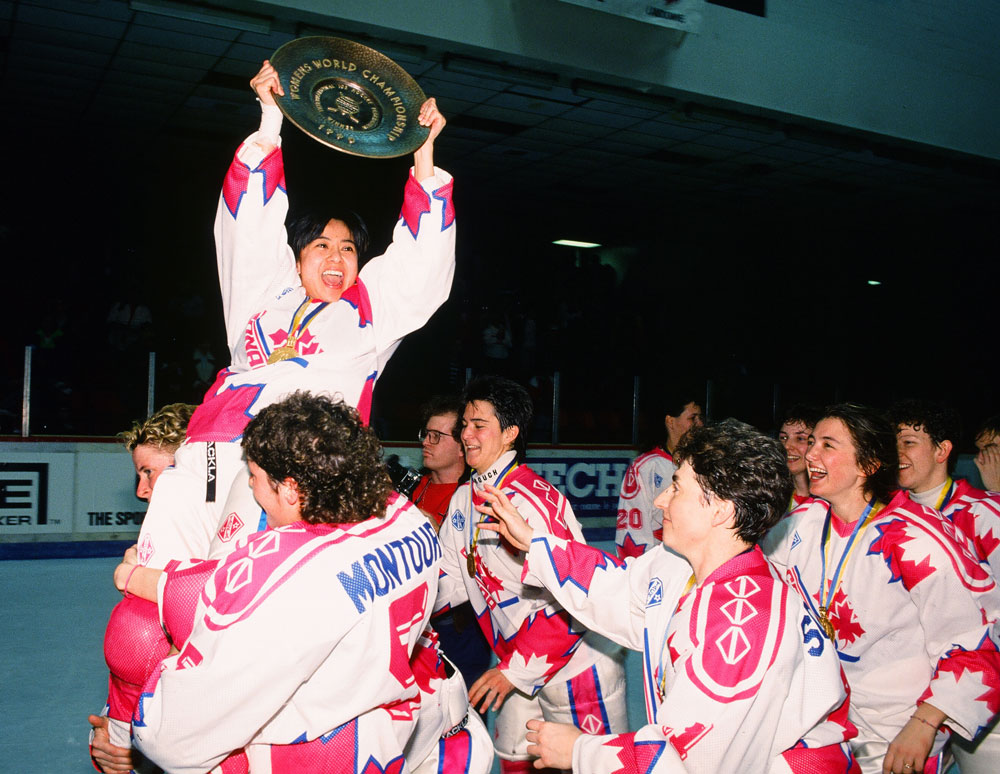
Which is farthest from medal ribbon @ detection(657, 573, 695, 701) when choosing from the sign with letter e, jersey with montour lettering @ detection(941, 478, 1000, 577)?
the sign with letter e

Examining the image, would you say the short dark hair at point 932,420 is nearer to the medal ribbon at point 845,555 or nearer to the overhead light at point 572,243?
the medal ribbon at point 845,555

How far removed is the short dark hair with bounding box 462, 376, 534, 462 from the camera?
3.57 metres

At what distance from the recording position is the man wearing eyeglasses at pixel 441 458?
4500mm

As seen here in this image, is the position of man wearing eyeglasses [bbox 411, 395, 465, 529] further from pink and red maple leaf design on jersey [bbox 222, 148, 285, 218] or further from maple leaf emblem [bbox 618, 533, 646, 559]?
pink and red maple leaf design on jersey [bbox 222, 148, 285, 218]

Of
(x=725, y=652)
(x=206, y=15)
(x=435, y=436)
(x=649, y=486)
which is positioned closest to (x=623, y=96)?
(x=206, y=15)

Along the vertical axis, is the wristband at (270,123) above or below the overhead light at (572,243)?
below

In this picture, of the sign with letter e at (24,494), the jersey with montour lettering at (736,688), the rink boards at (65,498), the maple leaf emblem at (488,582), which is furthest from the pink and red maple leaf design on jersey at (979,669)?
the sign with letter e at (24,494)

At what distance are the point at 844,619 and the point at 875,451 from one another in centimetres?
58

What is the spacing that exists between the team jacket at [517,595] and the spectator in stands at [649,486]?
6.33ft

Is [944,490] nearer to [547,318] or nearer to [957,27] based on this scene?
[957,27]

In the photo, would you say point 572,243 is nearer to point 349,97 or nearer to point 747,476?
point 349,97

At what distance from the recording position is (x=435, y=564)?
82.3 inches

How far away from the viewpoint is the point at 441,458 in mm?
4516

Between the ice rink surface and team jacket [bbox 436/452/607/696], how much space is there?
1.52 metres
